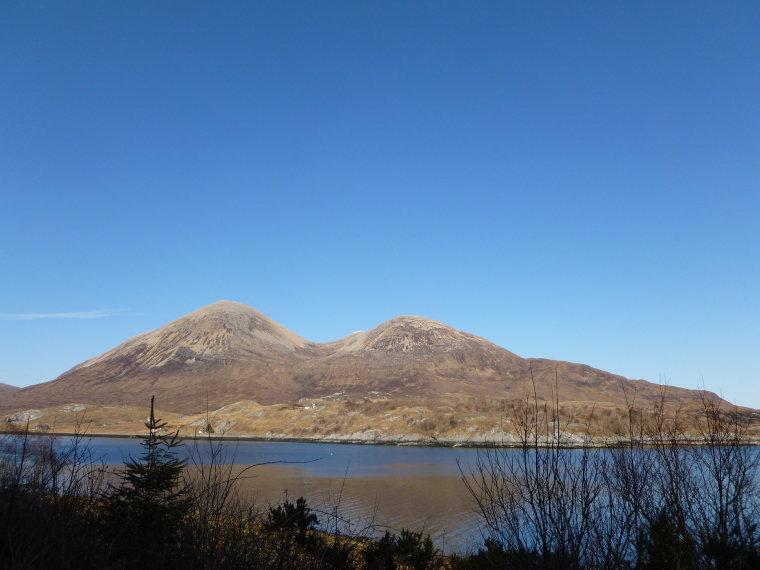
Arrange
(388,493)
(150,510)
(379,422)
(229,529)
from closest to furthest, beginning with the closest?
(229,529)
(150,510)
(388,493)
(379,422)

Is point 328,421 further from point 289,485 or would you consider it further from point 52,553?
point 52,553

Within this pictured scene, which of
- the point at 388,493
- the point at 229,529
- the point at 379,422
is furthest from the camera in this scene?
the point at 379,422

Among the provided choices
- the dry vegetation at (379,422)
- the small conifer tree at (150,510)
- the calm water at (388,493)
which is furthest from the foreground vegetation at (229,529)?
the dry vegetation at (379,422)

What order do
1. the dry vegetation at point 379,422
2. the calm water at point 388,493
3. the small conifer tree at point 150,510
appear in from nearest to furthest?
the small conifer tree at point 150,510 < the calm water at point 388,493 < the dry vegetation at point 379,422

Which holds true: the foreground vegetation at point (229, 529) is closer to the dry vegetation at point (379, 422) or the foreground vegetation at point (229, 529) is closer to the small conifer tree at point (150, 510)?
the small conifer tree at point (150, 510)

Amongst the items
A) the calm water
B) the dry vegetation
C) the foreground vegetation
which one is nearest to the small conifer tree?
the foreground vegetation

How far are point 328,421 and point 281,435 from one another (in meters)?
12.5

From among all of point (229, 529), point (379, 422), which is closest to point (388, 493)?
point (229, 529)

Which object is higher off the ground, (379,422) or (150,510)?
(150,510)

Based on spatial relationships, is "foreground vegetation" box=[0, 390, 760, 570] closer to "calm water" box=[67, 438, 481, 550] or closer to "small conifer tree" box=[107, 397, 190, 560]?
"small conifer tree" box=[107, 397, 190, 560]

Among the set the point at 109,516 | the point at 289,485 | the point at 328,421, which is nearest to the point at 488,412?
the point at 328,421

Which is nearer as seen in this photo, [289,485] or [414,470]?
[289,485]

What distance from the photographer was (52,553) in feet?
20.4

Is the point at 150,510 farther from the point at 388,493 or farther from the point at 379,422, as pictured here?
the point at 379,422
